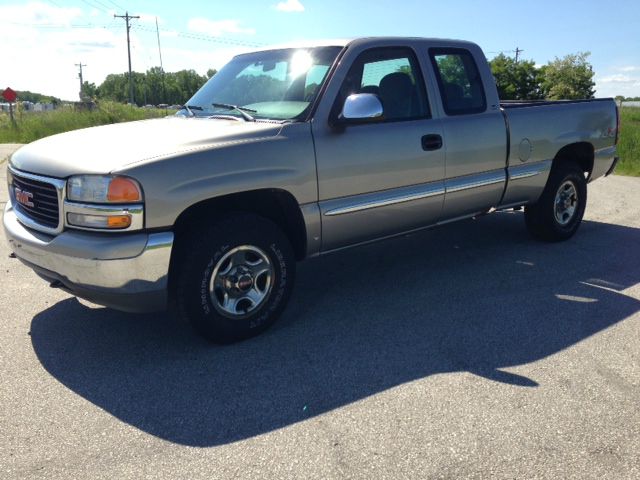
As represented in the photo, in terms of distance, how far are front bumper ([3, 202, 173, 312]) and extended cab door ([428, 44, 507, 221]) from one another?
249 centimetres

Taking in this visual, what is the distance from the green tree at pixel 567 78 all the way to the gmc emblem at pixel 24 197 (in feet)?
239

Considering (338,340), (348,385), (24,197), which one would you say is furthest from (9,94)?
(348,385)

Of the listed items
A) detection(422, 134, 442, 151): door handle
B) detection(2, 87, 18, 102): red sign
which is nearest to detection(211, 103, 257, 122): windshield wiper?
detection(422, 134, 442, 151): door handle

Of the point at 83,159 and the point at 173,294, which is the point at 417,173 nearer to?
the point at 173,294

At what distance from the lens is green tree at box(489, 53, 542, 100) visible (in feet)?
204

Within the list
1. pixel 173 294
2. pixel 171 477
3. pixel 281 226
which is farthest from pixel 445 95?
pixel 171 477

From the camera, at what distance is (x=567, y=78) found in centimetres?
7062

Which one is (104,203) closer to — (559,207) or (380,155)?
(380,155)

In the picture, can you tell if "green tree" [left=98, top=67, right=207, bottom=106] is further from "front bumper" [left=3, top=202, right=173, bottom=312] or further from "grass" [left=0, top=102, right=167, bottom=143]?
"front bumper" [left=3, top=202, right=173, bottom=312]

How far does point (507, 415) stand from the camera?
2844 millimetres

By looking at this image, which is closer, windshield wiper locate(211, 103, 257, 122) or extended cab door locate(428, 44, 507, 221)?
windshield wiper locate(211, 103, 257, 122)

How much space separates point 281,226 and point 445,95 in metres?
1.84

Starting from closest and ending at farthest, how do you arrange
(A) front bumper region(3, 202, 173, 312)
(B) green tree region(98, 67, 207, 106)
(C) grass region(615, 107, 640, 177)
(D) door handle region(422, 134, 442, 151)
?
(A) front bumper region(3, 202, 173, 312)
(D) door handle region(422, 134, 442, 151)
(C) grass region(615, 107, 640, 177)
(B) green tree region(98, 67, 207, 106)

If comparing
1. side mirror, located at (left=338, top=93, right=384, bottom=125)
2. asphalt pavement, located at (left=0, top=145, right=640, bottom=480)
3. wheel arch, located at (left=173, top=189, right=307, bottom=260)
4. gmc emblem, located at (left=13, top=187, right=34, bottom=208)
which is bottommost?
asphalt pavement, located at (left=0, top=145, right=640, bottom=480)
